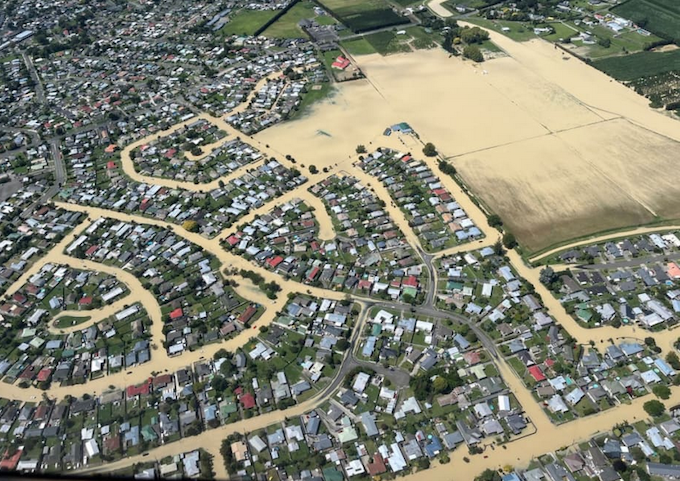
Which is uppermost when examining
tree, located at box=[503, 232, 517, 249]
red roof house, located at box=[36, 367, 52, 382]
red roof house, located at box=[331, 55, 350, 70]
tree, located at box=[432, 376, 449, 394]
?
red roof house, located at box=[331, 55, 350, 70]

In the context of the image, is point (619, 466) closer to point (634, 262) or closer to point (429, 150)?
point (634, 262)

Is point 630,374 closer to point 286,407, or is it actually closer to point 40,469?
point 286,407

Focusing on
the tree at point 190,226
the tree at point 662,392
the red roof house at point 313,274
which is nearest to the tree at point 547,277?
the tree at point 662,392

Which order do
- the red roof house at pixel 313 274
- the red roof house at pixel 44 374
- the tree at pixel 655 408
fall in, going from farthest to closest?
the red roof house at pixel 313 274 < the red roof house at pixel 44 374 < the tree at pixel 655 408

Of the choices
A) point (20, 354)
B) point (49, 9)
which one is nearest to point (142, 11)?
Result: point (49, 9)

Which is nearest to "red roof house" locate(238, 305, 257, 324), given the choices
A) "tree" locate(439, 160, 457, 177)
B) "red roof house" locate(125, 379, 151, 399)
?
"red roof house" locate(125, 379, 151, 399)

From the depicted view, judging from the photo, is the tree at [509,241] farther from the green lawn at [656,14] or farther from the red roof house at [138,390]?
the green lawn at [656,14]

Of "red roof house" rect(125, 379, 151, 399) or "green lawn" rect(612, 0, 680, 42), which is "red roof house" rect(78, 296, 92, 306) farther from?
"green lawn" rect(612, 0, 680, 42)
